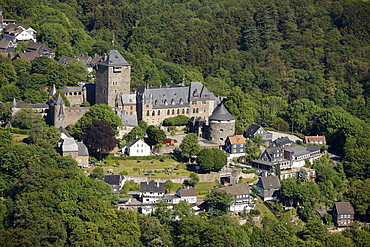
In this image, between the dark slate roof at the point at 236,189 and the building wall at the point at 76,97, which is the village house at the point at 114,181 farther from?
the building wall at the point at 76,97

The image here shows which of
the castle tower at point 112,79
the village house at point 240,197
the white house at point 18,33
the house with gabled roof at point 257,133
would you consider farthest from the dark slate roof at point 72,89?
the village house at point 240,197

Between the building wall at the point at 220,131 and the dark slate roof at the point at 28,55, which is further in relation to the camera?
the dark slate roof at the point at 28,55

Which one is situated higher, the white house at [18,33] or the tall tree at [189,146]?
the white house at [18,33]

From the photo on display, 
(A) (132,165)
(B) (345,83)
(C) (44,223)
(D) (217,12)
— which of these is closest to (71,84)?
(A) (132,165)

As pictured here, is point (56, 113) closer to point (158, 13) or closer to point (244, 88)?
point (244, 88)

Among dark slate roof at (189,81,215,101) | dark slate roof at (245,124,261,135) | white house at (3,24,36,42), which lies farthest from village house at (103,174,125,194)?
white house at (3,24,36,42)

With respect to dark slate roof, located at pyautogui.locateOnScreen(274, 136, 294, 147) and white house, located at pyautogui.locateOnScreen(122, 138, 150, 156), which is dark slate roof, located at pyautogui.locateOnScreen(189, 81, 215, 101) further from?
white house, located at pyautogui.locateOnScreen(122, 138, 150, 156)
